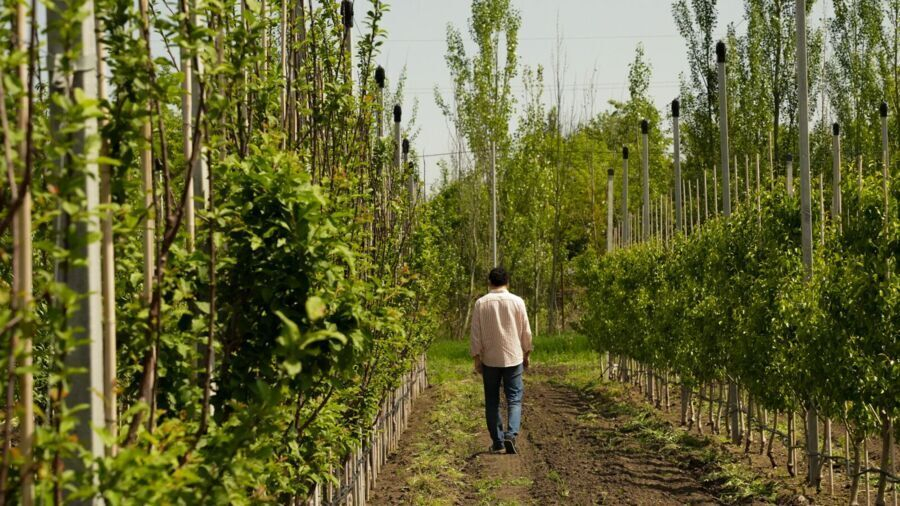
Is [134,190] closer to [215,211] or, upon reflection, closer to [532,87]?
[215,211]

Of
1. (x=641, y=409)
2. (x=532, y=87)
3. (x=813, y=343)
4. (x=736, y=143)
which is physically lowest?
(x=641, y=409)

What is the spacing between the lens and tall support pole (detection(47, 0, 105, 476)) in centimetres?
225

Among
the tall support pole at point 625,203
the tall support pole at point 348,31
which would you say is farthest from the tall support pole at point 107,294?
the tall support pole at point 625,203

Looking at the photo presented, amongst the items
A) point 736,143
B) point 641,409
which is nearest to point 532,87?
point 736,143

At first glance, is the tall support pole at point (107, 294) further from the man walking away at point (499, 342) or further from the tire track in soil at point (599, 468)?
the man walking away at point (499, 342)

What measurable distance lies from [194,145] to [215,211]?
0.25 meters

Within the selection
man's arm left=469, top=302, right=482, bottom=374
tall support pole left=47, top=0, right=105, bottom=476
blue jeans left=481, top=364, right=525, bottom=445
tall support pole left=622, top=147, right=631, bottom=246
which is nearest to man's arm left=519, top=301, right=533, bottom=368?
blue jeans left=481, top=364, right=525, bottom=445

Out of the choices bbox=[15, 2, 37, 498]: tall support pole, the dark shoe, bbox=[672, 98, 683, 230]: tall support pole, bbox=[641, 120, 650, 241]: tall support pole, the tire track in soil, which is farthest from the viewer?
bbox=[641, 120, 650, 241]: tall support pole

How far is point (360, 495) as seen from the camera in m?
7.86

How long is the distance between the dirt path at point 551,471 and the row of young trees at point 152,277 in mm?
4457

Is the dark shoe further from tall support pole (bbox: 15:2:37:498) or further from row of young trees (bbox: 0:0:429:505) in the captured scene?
tall support pole (bbox: 15:2:37:498)

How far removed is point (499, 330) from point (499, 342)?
0.12 m

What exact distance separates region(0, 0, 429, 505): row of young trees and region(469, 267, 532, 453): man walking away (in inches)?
215

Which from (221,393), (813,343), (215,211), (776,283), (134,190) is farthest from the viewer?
(776,283)
